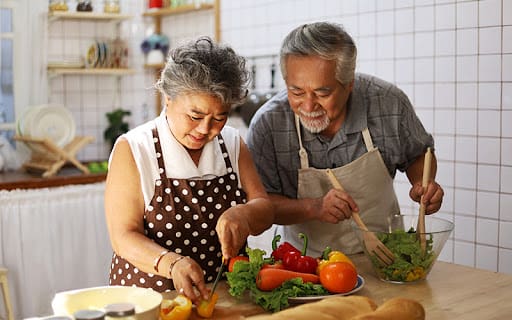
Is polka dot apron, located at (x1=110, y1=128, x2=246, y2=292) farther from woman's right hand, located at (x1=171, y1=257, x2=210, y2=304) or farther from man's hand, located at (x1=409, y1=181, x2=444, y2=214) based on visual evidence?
man's hand, located at (x1=409, y1=181, x2=444, y2=214)

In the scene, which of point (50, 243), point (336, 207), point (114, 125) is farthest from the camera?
point (114, 125)

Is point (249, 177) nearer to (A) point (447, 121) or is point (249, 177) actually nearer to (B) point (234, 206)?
(B) point (234, 206)

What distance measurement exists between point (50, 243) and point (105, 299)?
249 centimetres

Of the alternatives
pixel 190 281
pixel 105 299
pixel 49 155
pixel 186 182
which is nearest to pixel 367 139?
pixel 186 182

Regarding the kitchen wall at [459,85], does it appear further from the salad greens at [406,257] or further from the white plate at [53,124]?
the white plate at [53,124]

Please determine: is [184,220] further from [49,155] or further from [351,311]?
[49,155]

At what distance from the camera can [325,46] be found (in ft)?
7.27

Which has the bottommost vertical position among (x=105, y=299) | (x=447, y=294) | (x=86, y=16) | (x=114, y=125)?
(x=447, y=294)

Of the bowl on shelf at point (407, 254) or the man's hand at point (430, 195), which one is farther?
the man's hand at point (430, 195)

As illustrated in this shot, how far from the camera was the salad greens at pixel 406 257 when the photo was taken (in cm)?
194

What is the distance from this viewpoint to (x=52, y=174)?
405cm

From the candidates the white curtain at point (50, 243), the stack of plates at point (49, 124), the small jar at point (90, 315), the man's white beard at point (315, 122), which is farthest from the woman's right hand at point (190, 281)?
the stack of plates at point (49, 124)

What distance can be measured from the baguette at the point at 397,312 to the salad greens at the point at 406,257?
1.48 ft

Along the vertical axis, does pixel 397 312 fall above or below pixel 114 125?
below
